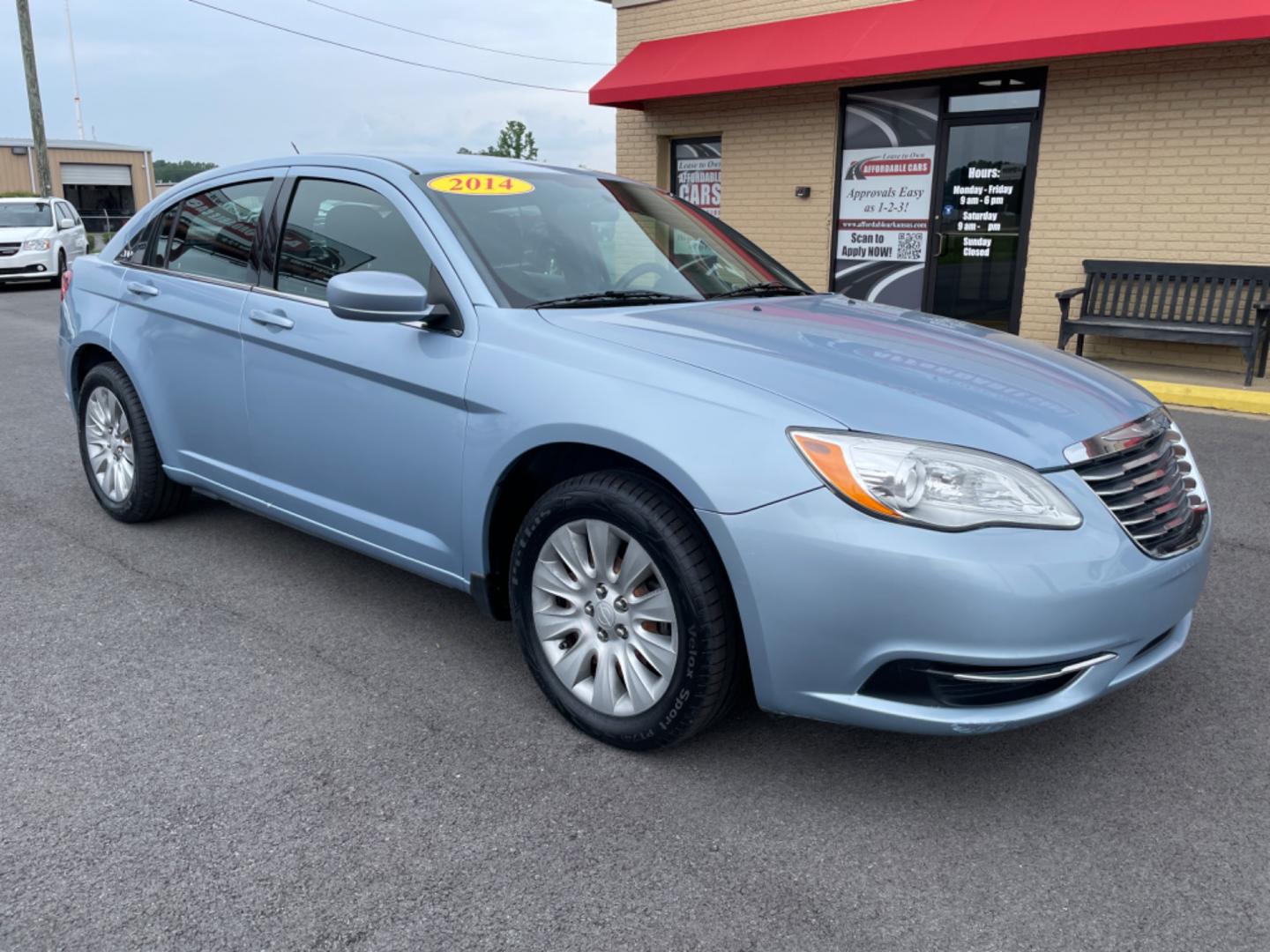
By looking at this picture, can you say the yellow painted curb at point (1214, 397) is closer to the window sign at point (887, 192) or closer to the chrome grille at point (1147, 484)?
the window sign at point (887, 192)

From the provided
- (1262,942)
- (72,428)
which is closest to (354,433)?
(1262,942)

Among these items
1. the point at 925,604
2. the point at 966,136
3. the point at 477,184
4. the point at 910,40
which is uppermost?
the point at 910,40

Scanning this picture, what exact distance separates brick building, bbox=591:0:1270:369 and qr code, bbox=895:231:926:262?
19mm

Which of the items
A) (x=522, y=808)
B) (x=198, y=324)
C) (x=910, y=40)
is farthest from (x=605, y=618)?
(x=910, y=40)

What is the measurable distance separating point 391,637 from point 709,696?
4.78 ft

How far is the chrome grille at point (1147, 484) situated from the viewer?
2.55 meters

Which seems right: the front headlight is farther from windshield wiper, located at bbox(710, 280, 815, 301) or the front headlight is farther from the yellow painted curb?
the yellow painted curb

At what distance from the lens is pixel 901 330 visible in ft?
11.0

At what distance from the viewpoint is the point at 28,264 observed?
1836 centimetres

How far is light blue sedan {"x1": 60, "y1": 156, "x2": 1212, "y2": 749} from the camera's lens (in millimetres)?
2389

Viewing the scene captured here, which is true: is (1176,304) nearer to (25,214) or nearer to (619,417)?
(619,417)

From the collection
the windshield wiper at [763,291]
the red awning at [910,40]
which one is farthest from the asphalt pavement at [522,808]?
the red awning at [910,40]

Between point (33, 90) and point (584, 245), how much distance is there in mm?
26820

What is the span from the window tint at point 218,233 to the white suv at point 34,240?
15.2 m
